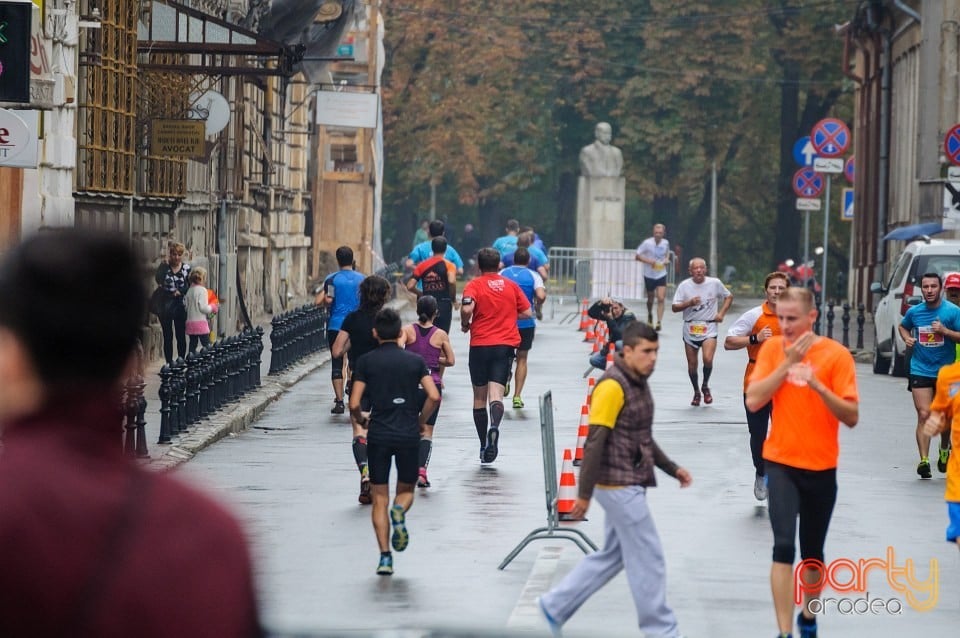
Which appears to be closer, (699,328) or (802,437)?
(802,437)

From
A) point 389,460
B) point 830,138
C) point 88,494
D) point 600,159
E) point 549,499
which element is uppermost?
point 600,159

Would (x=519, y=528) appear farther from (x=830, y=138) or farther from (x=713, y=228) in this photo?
(x=713, y=228)

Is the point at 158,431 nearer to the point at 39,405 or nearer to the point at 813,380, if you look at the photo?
the point at 813,380

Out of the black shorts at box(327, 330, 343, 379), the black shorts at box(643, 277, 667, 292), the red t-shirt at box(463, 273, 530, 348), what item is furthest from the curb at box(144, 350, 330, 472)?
the black shorts at box(643, 277, 667, 292)

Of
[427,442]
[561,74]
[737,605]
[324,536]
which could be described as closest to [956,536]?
[737,605]

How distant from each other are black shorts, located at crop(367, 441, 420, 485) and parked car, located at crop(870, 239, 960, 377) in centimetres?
1575

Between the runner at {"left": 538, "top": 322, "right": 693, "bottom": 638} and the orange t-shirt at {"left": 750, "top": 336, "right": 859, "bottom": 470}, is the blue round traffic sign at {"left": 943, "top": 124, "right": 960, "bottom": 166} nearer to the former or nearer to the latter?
the orange t-shirt at {"left": 750, "top": 336, "right": 859, "bottom": 470}

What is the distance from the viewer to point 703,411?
74.6 feet

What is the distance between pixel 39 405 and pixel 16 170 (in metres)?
18.8

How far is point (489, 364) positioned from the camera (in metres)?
18.0

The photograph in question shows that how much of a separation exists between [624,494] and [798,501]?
0.81m

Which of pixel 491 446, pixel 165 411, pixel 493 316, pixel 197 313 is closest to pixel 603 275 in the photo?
pixel 197 313

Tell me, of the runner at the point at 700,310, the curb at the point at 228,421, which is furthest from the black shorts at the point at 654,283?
the runner at the point at 700,310

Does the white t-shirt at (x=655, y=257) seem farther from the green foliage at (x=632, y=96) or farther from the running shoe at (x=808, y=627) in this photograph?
the running shoe at (x=808, y=627)
